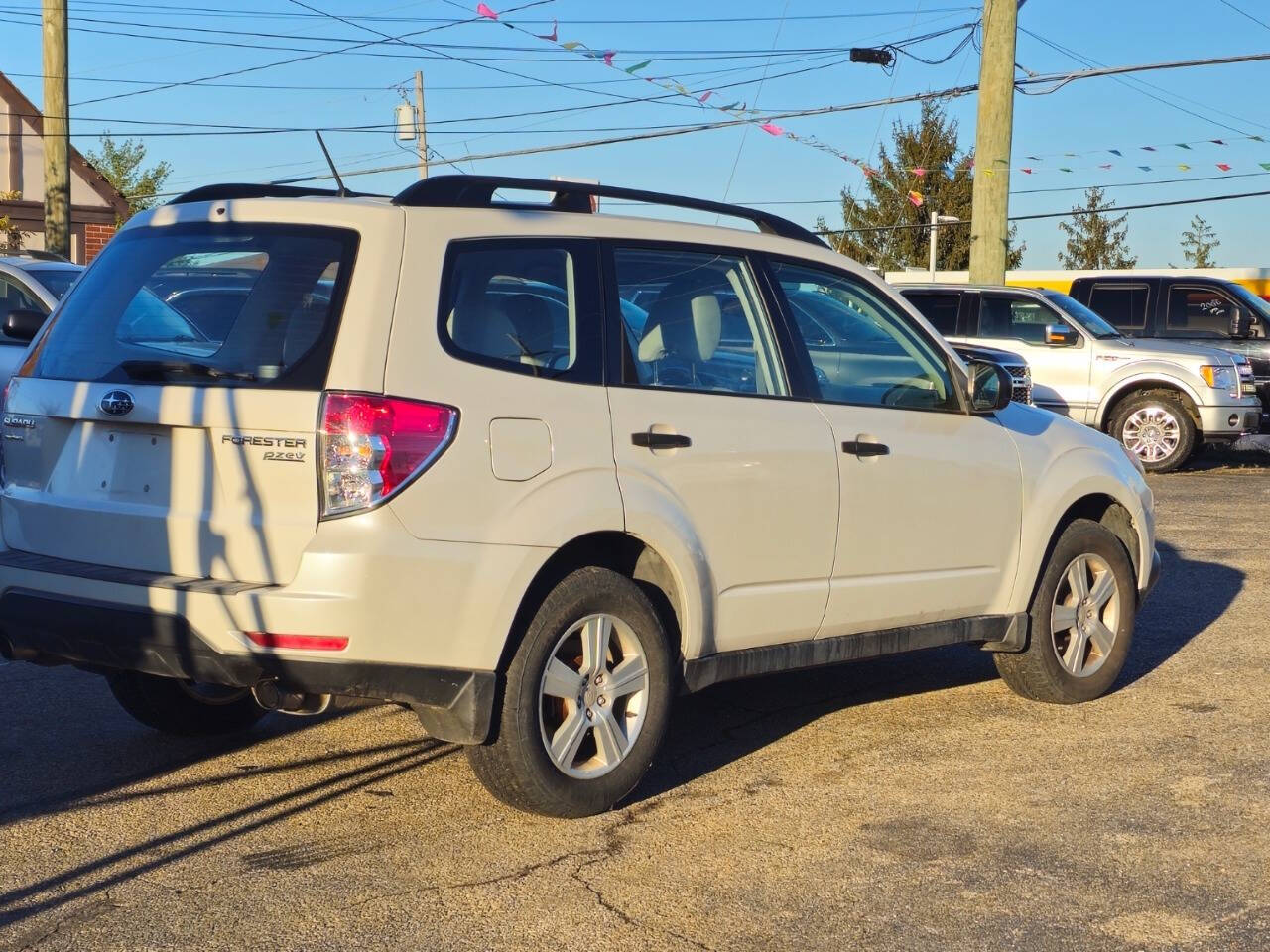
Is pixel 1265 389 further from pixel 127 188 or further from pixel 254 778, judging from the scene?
pixel 127 188

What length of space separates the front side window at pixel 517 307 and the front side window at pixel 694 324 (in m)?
0.21

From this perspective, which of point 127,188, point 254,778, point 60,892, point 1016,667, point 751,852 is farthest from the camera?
point 127,188

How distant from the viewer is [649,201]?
5.66 meters

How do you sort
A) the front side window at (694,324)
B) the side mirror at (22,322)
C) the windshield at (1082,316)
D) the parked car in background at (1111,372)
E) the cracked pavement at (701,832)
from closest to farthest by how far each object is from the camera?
the cracked pavement at (701,832), the front side window at (694,324), the side mirror at (22,322), the parked car in background at (1111,372), the windshield at (1082,316)

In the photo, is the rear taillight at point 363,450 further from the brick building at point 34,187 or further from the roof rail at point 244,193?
the brick building at point 34,187

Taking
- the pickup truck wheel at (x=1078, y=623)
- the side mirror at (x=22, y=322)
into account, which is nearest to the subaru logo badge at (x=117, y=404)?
the side mirror at (x=22, y=322)

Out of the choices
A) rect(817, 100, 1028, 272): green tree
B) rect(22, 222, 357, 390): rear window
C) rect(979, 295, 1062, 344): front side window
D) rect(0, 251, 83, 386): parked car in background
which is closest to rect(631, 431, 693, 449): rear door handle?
rect(22, 222, 357, 390): rear window

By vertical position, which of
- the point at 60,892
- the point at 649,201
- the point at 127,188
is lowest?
the point at 60,892

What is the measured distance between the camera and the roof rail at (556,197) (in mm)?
5020

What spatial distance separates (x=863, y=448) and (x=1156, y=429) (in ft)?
42.5

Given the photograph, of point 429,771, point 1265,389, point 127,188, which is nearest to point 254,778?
point 429,771

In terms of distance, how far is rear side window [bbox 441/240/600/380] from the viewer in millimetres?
4902

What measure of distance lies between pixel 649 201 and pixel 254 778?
2338 mm

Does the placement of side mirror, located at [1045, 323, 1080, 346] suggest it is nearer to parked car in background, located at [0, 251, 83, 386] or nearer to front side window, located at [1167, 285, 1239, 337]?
front side window, located at [1167, 285, 1239, 337]
